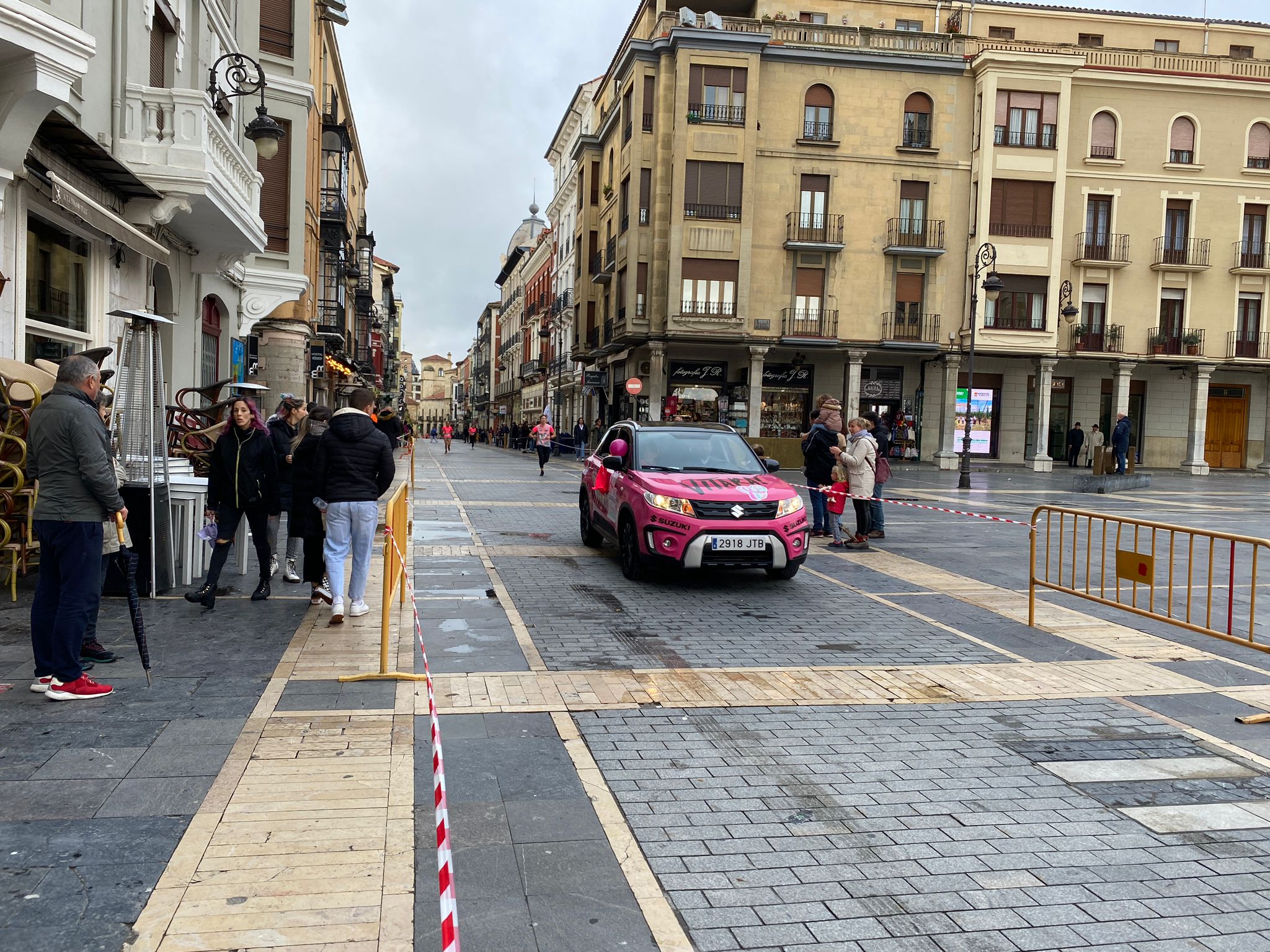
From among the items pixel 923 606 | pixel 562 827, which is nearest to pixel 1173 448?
pixel 923 606

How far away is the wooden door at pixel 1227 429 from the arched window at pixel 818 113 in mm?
20520

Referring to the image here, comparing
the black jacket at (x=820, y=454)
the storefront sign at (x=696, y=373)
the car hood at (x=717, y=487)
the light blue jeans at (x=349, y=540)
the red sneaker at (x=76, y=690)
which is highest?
the storefront sign at (x=696, y=373)

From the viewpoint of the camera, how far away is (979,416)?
38.0 meters

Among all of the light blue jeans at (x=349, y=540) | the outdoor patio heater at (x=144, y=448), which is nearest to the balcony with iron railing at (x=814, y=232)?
the outdoor patio heater at (x=144, y=448)

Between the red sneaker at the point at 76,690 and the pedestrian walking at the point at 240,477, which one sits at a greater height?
the pedestrian walking at the point at 240,477

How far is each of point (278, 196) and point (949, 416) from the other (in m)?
26.3

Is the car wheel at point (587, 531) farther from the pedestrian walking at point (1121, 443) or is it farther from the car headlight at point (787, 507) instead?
the pedestrian walking at point (1121, 443)

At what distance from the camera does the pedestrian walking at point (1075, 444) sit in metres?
39.4

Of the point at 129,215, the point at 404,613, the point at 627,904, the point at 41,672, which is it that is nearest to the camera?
the point at 627,904

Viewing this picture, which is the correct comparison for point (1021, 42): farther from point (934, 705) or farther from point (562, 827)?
point (562, 827)

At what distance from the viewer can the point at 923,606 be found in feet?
30.6

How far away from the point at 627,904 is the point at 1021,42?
139 feet

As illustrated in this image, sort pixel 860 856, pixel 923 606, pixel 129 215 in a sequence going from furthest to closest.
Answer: pixel 129 215 < pixel 923 606 < pixel 860 856

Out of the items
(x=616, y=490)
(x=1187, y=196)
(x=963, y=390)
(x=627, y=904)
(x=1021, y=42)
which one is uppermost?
(x=1021, y=42)
